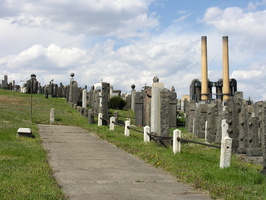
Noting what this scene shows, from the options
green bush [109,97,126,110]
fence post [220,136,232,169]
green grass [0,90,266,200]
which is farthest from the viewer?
green bush [109,97,126,110]

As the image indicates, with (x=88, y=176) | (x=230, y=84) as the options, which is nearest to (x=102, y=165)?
(x=88, y=176)

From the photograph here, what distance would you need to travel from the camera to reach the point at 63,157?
36.4 ft

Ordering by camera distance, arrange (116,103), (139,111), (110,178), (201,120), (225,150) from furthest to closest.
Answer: (116,103), (139,111), (201,120), (225,150), (110,178)

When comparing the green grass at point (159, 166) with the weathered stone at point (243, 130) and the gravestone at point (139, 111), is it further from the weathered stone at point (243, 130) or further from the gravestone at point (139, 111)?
the gravestone at point (139, 111)

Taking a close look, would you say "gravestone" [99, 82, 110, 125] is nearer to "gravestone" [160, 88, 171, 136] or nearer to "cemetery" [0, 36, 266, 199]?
"cemetery" [0, 36, 266, 199]

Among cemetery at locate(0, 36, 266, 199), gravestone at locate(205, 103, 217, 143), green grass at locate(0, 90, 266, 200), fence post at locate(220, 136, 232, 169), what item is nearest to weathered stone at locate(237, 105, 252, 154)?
cemetery at locate(0, 36, 266, 199)

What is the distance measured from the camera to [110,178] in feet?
26.7

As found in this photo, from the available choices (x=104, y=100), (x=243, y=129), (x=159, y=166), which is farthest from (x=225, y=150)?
(x=104, y=100)

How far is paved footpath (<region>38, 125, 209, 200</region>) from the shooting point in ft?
22.1

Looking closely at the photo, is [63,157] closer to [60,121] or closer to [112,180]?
[112,180]

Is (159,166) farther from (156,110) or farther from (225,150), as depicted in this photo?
(156,110)

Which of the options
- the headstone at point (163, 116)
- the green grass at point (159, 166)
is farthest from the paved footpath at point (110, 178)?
the headstone at point (163, 116)

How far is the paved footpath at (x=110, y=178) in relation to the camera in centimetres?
675

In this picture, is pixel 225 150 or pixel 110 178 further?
Answer: pixel 225 150
